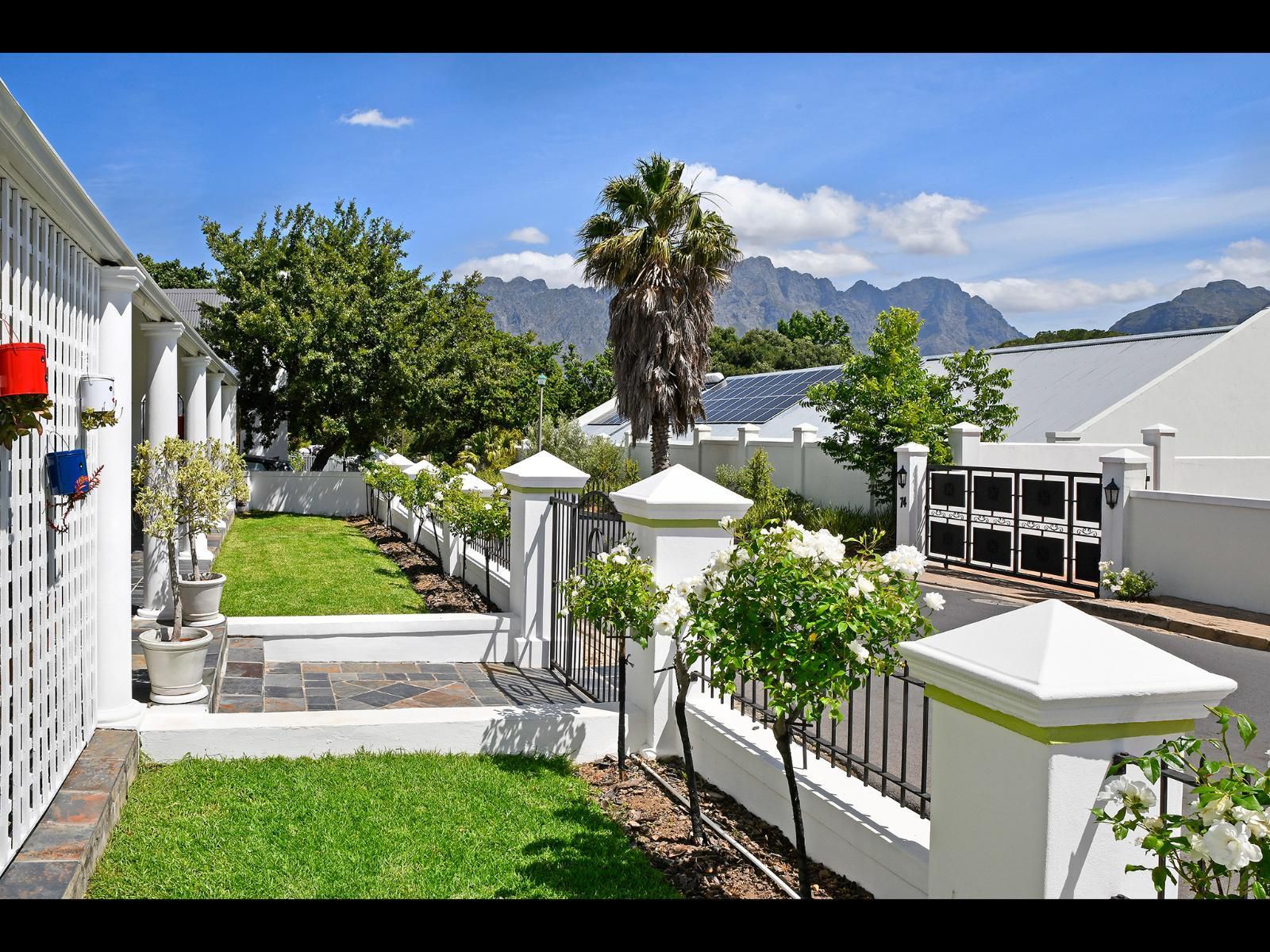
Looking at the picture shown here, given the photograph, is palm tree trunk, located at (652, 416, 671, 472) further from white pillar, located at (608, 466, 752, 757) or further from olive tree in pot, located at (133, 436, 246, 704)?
white pillar, located at (608, 466, 752, 757)

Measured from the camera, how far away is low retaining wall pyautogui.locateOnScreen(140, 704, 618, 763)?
5840mm

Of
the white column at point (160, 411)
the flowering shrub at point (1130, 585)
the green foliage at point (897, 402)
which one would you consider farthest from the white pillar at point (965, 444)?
the white column at point (160, 411)

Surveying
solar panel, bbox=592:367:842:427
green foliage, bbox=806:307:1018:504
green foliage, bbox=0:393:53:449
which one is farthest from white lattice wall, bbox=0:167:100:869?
solar panel, bbox=592:367:842:427

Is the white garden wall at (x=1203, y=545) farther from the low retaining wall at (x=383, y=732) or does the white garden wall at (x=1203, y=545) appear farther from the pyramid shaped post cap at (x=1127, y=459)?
the low retaining wall at (x=383, y=732)

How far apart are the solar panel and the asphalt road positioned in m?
14.3

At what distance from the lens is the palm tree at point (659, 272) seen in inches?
895

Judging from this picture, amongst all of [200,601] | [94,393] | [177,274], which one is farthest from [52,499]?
[177,274]

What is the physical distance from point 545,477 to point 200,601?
3333 mm

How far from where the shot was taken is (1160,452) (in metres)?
15.7

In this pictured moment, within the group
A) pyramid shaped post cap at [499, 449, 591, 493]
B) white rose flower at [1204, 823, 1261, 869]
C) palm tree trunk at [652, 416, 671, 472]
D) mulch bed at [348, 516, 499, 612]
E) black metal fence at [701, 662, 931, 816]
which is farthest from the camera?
palm tree trunk at [652, 416, 671, 472]

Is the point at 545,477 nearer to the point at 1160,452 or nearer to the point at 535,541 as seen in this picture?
the point at 535,541

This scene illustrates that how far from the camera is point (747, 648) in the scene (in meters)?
3.97

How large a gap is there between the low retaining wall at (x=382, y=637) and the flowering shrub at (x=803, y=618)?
4.96 meters

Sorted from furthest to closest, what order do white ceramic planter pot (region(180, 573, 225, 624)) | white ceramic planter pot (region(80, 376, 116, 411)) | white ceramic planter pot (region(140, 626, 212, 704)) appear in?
white ceramic planter pot (region(180, 573, 225, 624))
white ceramic planter pot (region(140, 626, 212, 704))
white ceramic planter pot (region(80, 376, 116, 411))
